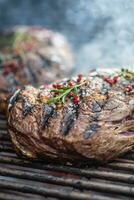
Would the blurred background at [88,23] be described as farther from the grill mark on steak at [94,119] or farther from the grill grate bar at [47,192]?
the grill grate bar at [47,192]

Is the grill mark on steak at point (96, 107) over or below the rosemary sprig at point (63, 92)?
below

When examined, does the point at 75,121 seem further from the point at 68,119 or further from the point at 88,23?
the point at 88,23

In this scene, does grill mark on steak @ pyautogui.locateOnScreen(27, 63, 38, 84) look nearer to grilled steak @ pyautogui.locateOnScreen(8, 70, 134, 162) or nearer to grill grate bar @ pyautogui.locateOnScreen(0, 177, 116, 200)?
grilled steak @ pyautogui.locateOnScreen(8, 70, 134, 162)

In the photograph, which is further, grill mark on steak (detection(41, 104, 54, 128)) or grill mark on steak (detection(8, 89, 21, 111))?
grill mark on steak (detection(8, 89, 21, 111))

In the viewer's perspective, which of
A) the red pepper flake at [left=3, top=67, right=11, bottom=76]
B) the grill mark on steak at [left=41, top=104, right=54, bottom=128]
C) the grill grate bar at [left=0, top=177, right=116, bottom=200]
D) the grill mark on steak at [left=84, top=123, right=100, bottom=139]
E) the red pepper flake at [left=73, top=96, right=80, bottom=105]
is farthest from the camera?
the red pepper flake at [left=3, top=67, right=11, bottom=76]

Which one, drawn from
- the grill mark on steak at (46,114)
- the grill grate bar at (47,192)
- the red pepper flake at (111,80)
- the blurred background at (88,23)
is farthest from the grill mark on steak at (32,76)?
the grill grate bar at (47,192)

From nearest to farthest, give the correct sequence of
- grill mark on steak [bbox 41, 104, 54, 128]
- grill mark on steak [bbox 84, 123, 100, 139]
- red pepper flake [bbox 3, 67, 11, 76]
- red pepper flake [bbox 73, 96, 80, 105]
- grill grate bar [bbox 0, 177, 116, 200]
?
grill grate bar [bbox 0, 177, 116, 200] → grill mark on steak [bbox 84, 123, 100, 139] → grill mark on steak [bbox 41, 104, 54, 128] → red pepper flake [bbox 73, 96, 80, 105] → red pepper flake [bbox 3, 67, 11, 76]

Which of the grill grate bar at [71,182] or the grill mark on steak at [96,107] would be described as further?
the grill mark on steak at [96,107]

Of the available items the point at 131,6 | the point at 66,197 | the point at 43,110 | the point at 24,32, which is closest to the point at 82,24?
the point at 24,32

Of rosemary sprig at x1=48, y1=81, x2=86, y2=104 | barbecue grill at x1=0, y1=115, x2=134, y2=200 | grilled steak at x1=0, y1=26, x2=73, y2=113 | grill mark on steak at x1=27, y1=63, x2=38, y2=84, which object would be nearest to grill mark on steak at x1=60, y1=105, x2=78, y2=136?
rosemary sprig at x1=48, y1=81, x2=86, y2=104
